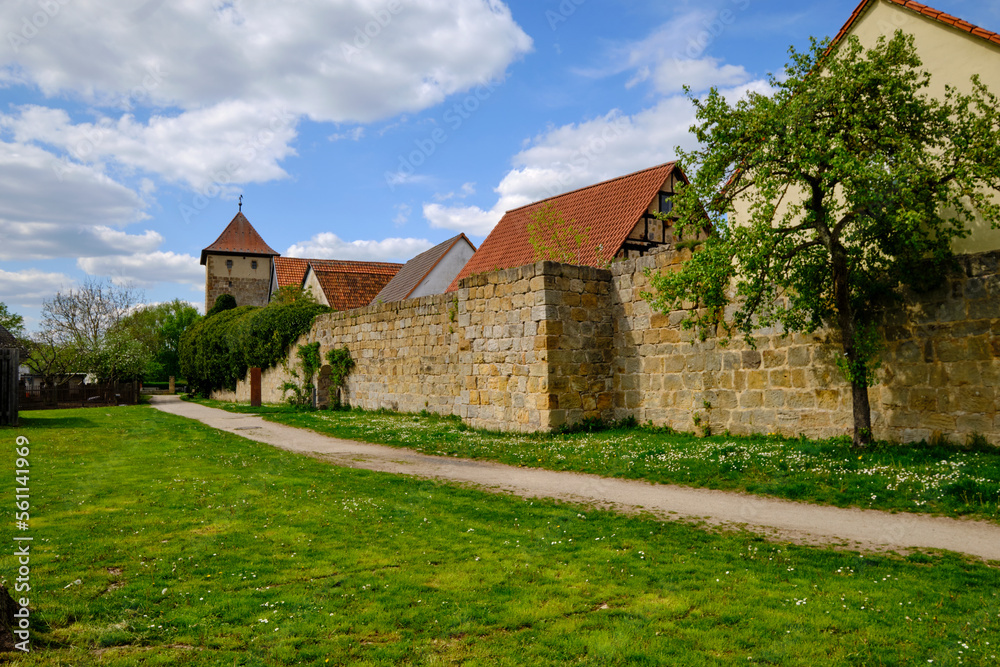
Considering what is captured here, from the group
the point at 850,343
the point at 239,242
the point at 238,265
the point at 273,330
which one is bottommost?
the point at 850,343

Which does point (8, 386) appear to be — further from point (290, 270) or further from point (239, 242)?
point (239, 242)

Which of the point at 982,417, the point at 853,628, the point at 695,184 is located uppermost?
the point at 695,184

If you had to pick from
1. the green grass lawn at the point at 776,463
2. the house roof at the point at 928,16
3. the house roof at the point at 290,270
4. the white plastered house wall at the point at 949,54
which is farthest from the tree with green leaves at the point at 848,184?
the house roof at the point at 290,270

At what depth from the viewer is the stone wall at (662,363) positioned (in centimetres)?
845

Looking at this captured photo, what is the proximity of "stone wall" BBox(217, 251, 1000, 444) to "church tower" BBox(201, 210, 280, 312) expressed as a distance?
174 feet

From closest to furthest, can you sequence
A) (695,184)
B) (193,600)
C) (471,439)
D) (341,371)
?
(193,600) → (695,184) → (471,439) → (341,371)

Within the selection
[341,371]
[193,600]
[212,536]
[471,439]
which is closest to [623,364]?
[471,439]

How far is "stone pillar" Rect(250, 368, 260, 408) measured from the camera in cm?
2888

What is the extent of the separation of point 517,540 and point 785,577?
211cm

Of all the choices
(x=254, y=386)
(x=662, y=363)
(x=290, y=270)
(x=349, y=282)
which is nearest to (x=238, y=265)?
(x=290, y=270)

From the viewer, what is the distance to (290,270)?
52000mm

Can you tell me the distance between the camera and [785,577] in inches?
183

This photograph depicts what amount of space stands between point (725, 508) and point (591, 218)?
1948cm

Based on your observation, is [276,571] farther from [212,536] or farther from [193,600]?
[212,536]
